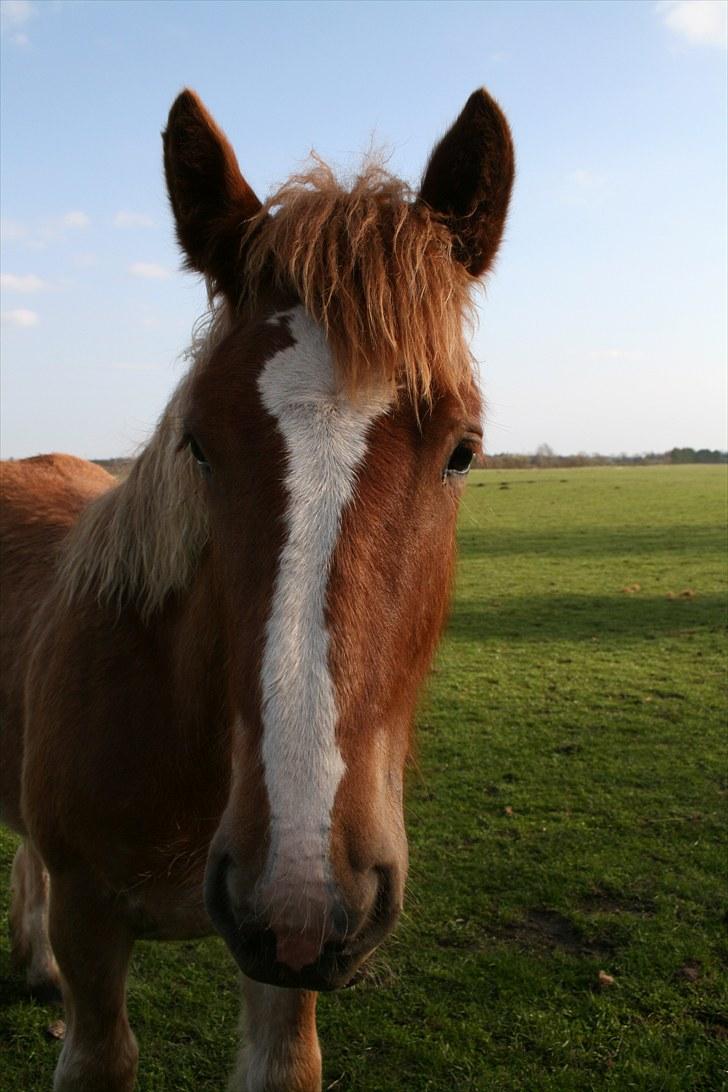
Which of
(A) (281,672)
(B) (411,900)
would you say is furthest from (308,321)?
(B) (411,900)

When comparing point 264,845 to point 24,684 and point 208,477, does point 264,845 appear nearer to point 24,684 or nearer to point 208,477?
point 208,477

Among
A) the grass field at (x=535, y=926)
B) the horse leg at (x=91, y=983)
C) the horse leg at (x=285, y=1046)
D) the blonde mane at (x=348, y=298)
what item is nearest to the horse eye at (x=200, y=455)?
the blonde mane at (x=348, y=298)

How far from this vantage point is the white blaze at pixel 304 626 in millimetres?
1513

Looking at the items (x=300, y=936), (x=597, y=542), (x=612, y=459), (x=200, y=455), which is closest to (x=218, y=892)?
(x=300, y=936)

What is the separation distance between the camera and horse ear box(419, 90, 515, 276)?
226 centimetres

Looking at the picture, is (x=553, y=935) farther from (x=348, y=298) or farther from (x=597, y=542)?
(x=597, y=542)

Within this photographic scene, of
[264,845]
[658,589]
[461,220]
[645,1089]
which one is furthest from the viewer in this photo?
[658,589]

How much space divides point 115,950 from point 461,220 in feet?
7.98

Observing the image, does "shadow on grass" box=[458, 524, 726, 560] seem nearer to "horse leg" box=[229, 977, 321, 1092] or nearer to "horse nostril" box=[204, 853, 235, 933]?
"horse leg" box=[229, 977, 321, 1092]

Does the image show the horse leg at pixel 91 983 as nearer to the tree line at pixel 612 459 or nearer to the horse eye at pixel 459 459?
the horse eye at pixel 459 459

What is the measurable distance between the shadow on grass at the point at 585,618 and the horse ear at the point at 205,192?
939 cm

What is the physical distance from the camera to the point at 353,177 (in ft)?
7.91

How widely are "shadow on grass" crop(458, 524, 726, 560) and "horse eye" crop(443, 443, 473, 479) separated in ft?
57.3

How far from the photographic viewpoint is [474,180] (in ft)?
7.63
